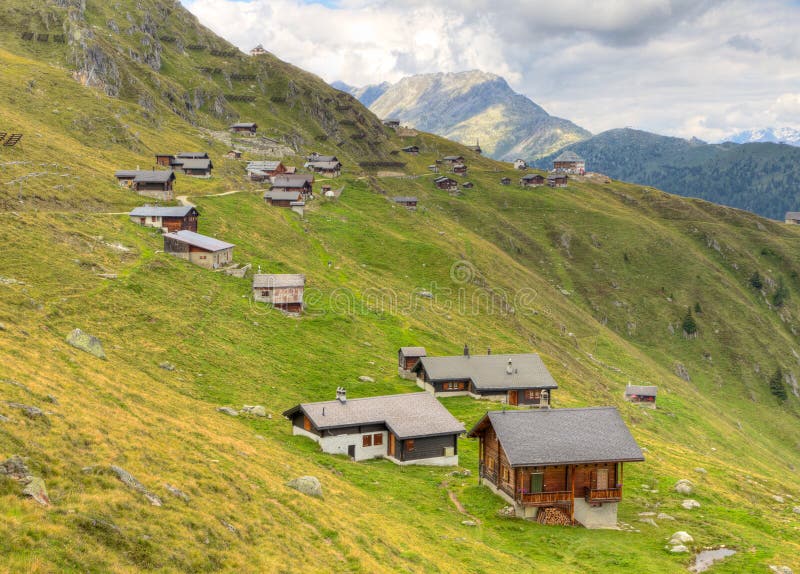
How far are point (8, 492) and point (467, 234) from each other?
160169 mm

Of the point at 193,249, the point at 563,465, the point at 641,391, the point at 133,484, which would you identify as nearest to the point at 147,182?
the point at 193,249

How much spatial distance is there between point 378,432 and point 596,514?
20646mm

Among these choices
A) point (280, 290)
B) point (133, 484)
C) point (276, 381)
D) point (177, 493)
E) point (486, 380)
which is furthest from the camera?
point (280, 290)

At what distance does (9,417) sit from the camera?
1071 inches

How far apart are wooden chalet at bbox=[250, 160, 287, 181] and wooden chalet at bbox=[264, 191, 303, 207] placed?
57.9 feet

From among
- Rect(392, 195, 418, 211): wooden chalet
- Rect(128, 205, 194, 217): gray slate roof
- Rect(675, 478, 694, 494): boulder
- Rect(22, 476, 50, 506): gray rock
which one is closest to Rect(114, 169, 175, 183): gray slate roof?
Rect(128, 205, 194, 217): gray slate roof

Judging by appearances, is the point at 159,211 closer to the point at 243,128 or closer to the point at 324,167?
the point at 324,167

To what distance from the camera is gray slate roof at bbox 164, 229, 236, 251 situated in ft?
296

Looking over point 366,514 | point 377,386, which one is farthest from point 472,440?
point 366,514

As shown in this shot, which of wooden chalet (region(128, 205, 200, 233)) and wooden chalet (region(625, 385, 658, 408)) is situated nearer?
wooden chalet (region(128, 205, 200, 233))

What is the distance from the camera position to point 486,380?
257 feet

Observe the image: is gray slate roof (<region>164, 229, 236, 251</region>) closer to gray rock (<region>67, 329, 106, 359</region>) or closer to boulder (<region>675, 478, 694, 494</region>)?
gray rock (<region>67, 329, 106, 359</region>)

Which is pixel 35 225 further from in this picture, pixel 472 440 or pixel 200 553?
pixel 200 553

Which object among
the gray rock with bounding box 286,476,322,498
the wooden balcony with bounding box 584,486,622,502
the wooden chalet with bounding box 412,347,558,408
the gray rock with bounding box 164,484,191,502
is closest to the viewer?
the gray rock with bounding box 164,484,191,502
